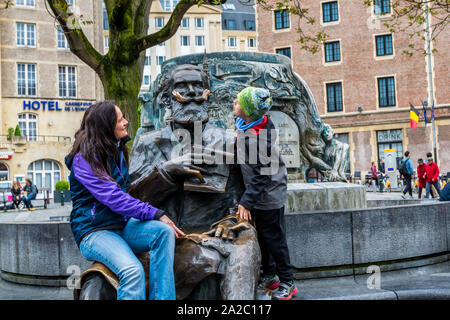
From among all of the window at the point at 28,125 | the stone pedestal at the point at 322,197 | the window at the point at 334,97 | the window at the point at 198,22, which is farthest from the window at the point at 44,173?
the stone pedestal at the point at 322,197

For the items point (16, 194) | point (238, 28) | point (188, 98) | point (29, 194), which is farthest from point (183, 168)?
point (238, 28)

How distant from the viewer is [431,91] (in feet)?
119

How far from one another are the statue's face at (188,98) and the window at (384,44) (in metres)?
36.9

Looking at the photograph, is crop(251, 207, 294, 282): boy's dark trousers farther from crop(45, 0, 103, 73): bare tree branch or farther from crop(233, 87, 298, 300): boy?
crop(45, 0, 103, 73): bare tree branch

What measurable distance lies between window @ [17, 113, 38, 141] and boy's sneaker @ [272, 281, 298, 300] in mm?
42785

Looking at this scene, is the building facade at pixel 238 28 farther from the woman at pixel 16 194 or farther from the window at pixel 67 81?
the woman at pixel 16 194

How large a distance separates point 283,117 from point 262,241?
4445 millimetres

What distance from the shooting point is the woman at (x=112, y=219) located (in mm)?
3010

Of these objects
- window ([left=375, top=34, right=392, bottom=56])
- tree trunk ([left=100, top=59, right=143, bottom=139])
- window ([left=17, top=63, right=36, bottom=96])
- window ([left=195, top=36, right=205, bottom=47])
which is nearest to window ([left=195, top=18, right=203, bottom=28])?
window ([left=195, top=36, right=205, bottom=47])

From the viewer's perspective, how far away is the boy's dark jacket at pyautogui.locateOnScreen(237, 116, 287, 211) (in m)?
3.62

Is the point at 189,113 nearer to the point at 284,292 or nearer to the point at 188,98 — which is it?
the point at 188,98

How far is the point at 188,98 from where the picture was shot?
12.9ft

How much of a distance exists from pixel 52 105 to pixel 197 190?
43.4 meters

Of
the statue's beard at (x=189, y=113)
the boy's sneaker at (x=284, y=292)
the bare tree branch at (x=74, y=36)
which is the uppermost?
the bare tree branch at (x=74, y=36)
